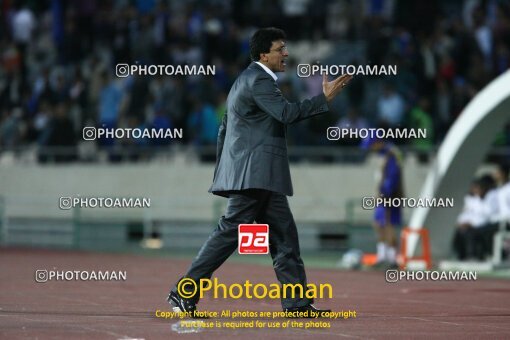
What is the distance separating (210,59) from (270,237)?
16.9m

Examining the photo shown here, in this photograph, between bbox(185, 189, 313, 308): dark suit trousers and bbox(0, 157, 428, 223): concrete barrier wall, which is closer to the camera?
bbox(185, 189, 313, 308): dark suit trousers

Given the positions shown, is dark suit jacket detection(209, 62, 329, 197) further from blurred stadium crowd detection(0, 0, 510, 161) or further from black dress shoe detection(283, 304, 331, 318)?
blurred stadium crowd detection(0, 0, 510, 161)

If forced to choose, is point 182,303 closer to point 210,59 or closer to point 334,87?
point 334,87

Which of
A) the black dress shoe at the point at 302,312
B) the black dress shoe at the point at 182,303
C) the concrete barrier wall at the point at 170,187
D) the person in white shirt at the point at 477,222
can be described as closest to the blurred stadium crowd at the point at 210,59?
the concrete barrier wall at the point at 170,187

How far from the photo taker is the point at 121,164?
90.0ft

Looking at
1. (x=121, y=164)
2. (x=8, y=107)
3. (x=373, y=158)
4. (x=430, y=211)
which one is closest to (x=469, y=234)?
(x=430, y=211)

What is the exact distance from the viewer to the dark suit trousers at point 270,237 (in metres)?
11.3

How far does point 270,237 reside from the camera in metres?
11.5

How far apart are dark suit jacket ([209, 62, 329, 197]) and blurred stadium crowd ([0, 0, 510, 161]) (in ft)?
39.8

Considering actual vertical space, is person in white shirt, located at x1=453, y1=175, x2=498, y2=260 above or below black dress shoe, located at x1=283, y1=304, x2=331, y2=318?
above

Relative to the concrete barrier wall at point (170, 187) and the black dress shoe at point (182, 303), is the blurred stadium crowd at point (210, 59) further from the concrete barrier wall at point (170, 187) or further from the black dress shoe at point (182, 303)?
the black dress shoe at point (182, 303)

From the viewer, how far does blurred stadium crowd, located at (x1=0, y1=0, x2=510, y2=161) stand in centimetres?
2556

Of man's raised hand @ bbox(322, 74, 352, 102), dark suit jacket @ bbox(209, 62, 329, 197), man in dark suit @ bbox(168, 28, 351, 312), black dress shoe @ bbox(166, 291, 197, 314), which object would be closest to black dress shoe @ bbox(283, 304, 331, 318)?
man in dark suit @ bbox(168, 28, 351, 312)

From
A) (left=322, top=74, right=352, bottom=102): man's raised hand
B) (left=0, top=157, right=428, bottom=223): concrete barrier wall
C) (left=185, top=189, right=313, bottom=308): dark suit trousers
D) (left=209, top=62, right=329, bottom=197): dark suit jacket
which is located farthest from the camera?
(left=0, top=157, right=428, bottom=223): concrete barrier wall
